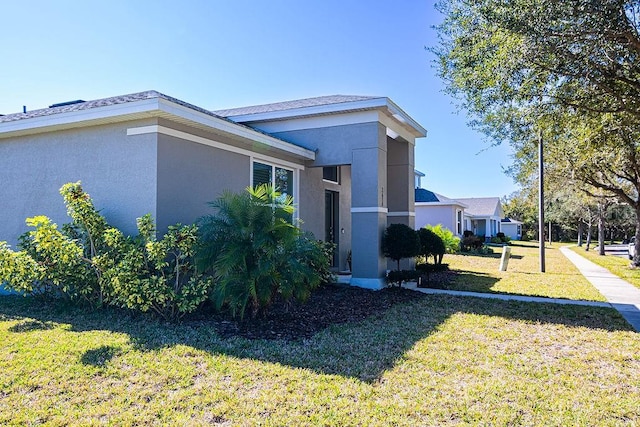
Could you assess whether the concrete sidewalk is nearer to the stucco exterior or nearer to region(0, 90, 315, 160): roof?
region(0, 90, 315, 160): roof

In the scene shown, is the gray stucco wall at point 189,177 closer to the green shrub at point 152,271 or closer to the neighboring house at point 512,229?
the green shrub at point 152,271

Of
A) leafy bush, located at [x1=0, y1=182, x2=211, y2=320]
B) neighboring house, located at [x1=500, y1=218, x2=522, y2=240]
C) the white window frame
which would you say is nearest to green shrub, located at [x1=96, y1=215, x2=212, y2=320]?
leafy bush, located at [x1=0, y1=182, x2=211, y2=320]

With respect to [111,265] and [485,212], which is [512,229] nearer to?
[485,212]

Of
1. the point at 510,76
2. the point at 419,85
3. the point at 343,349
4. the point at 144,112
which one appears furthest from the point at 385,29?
the point at 343,349

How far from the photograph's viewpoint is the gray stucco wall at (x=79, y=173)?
7.50 metres

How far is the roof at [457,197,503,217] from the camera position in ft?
147

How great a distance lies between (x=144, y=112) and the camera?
23.5 ft

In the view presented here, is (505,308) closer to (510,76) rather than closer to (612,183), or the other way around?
(510,76)

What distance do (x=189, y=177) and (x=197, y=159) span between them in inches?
16.3

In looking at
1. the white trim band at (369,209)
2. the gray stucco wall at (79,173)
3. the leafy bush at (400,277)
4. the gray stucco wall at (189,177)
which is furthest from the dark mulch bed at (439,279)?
the gray stucco wall at (79,173)

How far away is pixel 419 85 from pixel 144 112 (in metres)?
9.02

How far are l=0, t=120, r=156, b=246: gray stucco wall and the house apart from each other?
0.07ft

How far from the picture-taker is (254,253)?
6.54m

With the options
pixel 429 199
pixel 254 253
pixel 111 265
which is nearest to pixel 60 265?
pixel 111 265
